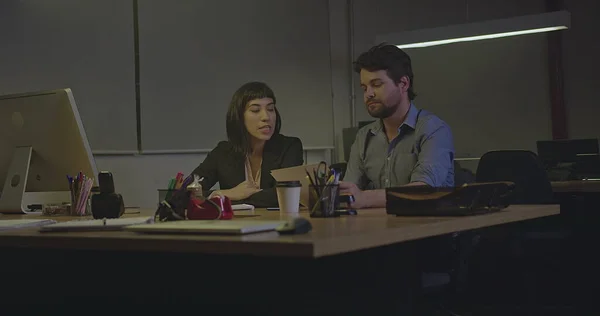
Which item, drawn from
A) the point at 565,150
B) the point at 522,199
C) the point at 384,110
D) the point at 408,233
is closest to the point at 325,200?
the point at 408,233

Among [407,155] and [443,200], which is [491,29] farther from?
[443,200]

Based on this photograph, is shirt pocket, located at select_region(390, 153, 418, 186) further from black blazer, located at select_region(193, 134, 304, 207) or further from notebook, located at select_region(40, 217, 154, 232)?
notebook, located at select_region(40, 217, 154, 232)

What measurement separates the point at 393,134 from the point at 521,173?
1403 millimetres

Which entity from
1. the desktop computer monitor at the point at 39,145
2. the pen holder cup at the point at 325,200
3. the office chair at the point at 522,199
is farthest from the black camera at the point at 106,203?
the office chair at the point at 522,199

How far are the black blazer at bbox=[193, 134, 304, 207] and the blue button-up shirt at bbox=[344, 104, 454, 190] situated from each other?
0.41 metres

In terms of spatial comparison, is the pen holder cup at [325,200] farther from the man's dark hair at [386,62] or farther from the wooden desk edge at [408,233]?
the man's dark hair at [386,62]

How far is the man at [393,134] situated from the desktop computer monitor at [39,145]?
3.43 feet

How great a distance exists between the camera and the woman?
351 centimetres

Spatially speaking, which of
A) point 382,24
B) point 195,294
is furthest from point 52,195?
point 382,24

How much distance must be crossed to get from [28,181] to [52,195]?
0.39 feet

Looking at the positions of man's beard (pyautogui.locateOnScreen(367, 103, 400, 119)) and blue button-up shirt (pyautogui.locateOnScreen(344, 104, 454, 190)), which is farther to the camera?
man's beard (pyautogui.locateOnScreen(367, 103, 400, 119))

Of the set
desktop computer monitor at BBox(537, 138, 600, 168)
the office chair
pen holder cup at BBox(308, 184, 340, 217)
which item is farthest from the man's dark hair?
desktop computer monitor at BBox(537, 138, 600, 168)

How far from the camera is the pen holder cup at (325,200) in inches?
80.1

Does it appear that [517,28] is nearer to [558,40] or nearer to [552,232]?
[558,40]
